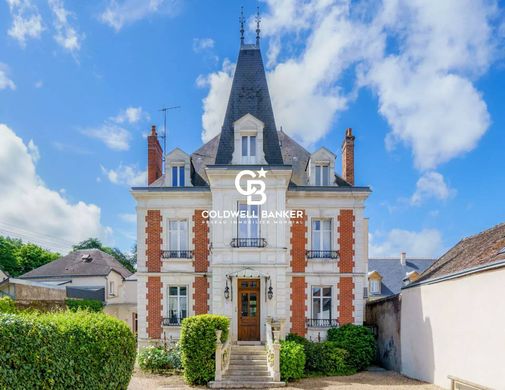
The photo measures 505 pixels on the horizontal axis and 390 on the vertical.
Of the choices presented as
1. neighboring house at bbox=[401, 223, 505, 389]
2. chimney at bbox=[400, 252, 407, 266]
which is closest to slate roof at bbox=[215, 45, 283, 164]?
neighboring house at bbox=[401, 223, 505, 389]

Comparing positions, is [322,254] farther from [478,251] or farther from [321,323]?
[478,251]

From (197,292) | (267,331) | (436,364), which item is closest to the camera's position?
(436,364)

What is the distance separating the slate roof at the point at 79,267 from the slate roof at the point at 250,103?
16931 mm

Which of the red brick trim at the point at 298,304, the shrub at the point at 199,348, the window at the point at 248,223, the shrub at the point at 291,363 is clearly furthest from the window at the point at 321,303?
the shrub at the point at 199,348

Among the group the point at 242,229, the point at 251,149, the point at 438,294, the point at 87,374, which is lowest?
the point at 87,374

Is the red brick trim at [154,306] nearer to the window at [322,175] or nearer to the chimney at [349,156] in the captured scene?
the window at [322,175]

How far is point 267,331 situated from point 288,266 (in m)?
3.03

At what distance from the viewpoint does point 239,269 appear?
15.1m

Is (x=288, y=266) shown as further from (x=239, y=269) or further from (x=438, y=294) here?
(x=438, y=294)

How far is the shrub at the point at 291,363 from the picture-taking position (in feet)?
41.2

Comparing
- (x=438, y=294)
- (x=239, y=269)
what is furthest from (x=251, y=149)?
(x=438, y=294)

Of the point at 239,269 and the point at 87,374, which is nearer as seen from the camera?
the point at 87,374

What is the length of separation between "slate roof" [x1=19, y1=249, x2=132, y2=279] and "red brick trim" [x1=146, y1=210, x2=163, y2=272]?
13617mm

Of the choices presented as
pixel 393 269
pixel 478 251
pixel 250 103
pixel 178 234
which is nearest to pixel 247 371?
pixel 178 234
